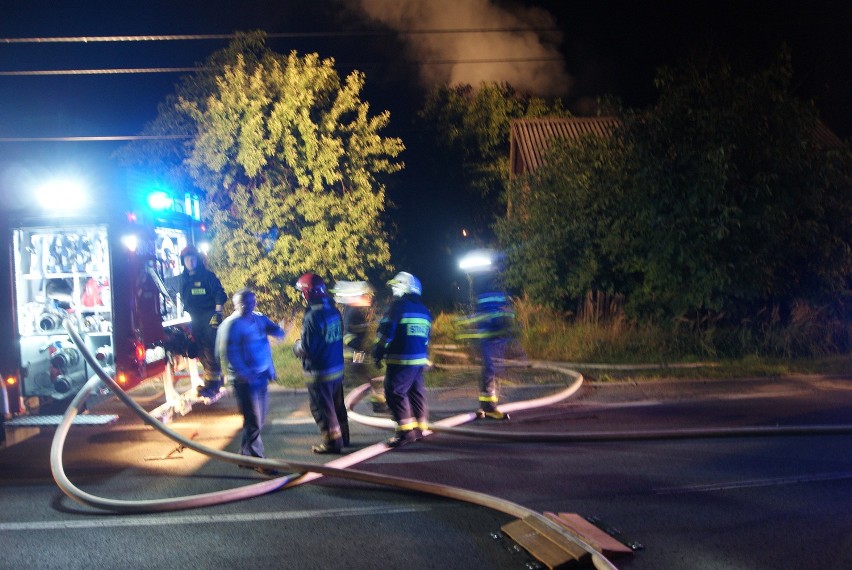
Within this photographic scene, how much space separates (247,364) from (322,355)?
0.75 metres

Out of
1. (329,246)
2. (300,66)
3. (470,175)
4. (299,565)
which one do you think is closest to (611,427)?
(299,565)

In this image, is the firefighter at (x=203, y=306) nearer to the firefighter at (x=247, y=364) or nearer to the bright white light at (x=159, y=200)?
the bright white light at (x=159, y=200)

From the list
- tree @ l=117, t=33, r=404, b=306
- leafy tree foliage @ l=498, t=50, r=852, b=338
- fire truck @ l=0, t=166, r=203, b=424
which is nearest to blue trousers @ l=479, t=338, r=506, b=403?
fire truck @ l=0, t=166, r=203, b=424

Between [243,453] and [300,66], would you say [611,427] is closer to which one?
[243,453]

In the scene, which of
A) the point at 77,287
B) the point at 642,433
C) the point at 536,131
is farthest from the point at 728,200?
the point at 536,131

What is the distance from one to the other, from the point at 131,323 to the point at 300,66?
31.5 feet

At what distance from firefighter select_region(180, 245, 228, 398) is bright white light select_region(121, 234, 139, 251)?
0.84 m

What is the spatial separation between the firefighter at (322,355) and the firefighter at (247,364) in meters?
0.48

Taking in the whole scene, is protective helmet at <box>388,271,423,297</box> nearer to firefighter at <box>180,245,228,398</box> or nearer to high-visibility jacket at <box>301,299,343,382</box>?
high-visibility jacket at <box>301,299,343,382</box>

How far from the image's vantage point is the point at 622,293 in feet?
47.9

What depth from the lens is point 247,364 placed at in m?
5.99

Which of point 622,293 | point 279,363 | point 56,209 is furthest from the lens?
point 622,293

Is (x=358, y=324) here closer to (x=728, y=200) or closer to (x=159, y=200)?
(x=159, y=200)

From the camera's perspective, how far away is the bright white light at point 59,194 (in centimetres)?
691
